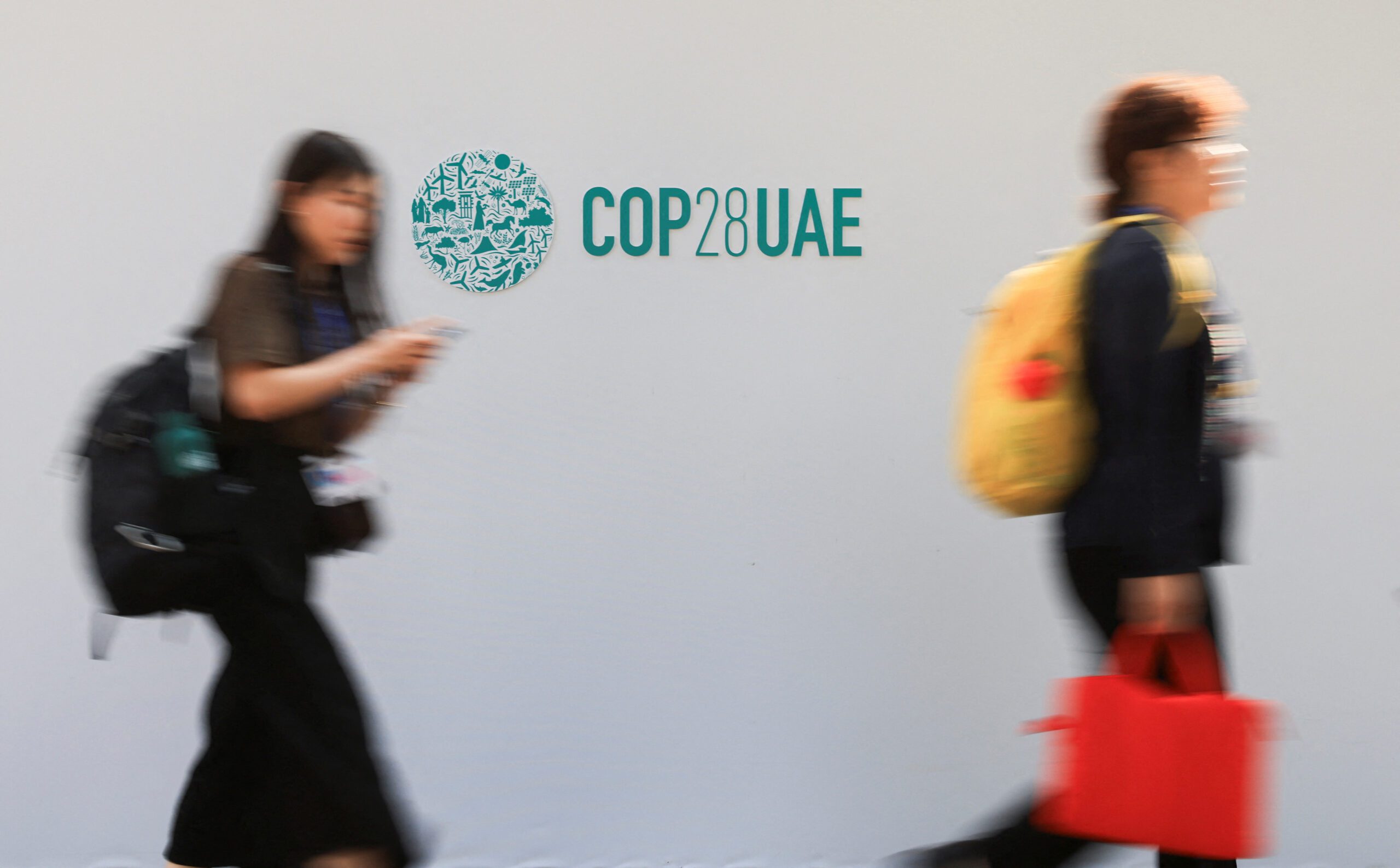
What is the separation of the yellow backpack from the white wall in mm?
902

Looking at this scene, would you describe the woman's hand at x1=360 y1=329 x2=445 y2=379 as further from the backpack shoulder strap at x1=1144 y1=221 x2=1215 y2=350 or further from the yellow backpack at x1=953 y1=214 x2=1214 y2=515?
the backpack shoulder strap at x1=1144 y1=221 x2=1215 y2=350

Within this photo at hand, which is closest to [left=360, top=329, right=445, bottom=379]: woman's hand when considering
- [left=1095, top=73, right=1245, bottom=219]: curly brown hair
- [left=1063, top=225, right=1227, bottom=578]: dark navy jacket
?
[left=1063, top=225, right=1227, bottom=578]: dark navy jacket

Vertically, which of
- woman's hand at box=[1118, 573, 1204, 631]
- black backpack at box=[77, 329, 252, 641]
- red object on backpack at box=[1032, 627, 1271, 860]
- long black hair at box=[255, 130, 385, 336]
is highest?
long black hair at box=[255, 130, 385, 336]

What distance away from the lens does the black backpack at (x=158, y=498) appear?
2045 mm

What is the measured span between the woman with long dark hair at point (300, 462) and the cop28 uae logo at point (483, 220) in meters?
0.75

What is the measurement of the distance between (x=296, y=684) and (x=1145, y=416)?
133 cm

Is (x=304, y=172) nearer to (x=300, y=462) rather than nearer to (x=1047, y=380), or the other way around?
(x=300, y=462)

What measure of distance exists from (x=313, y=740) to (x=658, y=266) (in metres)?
1.34

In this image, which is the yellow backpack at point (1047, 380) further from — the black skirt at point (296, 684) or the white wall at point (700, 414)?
the black skirt at point (296, 684)

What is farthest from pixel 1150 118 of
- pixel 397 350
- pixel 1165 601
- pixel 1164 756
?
pixel 397 350

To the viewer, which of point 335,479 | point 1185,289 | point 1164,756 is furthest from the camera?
point 335,479

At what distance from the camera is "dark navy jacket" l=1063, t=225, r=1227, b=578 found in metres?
2.02

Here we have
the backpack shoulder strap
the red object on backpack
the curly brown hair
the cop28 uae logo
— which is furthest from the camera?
the cop28 uae logo

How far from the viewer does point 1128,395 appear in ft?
6.66
